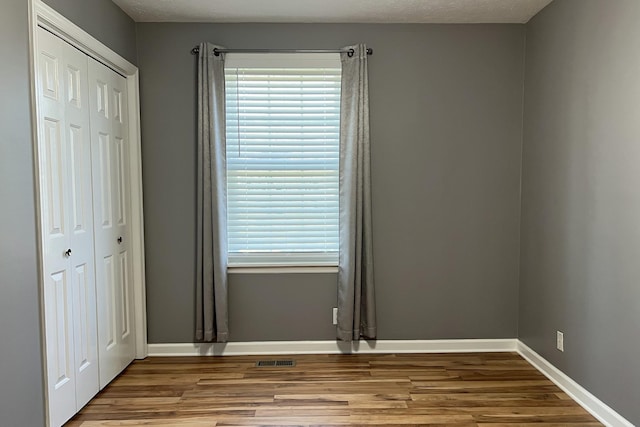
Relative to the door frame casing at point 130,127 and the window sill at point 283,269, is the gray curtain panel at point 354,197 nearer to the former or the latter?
the window sill at point 283,269

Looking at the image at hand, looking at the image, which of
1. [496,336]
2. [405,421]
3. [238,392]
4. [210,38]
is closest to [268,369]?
[238,392]

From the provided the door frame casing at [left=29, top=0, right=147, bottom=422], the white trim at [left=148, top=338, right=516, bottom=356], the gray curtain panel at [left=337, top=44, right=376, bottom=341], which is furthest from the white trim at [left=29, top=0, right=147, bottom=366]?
the gray curtain panel at [left=337, top=44, right=376, bottom=341]

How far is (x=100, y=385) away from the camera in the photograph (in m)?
2.64

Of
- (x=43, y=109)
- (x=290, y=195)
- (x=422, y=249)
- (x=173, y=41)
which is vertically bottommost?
(x=422, y=249)

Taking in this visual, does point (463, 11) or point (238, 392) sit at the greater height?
point (463, 11)

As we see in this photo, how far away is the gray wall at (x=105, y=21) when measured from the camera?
2223 mm

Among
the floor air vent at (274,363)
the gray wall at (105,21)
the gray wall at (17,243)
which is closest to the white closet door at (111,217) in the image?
the gray wall at (105,21)

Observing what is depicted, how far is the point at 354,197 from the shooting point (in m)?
3.05

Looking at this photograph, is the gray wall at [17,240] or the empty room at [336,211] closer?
the gray wall at [17,240]

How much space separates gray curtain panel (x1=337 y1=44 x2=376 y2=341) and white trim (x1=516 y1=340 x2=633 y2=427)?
3.93 feet

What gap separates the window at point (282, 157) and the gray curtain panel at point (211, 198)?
4.4 inches

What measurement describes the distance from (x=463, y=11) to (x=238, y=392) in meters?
3.09

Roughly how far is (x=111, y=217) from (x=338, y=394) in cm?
194

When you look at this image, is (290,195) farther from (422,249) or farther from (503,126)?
(503,126)
